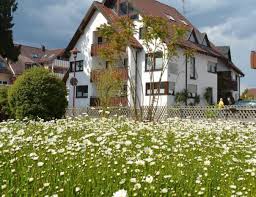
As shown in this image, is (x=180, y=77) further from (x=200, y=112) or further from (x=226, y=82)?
(x=200, y=112)

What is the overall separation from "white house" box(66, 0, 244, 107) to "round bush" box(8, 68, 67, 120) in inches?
760

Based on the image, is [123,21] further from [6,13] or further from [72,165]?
[6,13]

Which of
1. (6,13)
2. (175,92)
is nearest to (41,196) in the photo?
(175,92)

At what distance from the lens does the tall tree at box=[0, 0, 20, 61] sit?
4747cm

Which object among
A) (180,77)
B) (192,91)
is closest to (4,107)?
(180,77)

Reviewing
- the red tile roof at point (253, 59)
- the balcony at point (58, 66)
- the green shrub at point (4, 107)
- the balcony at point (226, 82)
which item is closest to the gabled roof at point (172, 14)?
the balcony at point (226, 82)

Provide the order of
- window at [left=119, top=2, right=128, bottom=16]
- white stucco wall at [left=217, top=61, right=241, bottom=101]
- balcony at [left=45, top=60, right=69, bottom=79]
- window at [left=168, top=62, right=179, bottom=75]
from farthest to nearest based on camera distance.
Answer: balcony at [left=45, top=60, right=69, bottom=79] < white stucco wall at [left=217, top=61, right=241, bottom=101] < window at [left=119, top=2, right=128, bottom=16] < window at [left=168, top=62, right=179, bottom=75]

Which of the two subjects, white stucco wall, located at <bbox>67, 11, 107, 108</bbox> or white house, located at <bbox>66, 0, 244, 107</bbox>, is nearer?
white house, located at <bbox>66, 0, 244, 107</bbox>

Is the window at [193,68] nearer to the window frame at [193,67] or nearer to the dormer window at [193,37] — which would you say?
the window frame at [193,67]

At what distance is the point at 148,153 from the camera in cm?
713

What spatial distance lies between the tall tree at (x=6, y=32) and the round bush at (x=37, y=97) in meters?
27.7

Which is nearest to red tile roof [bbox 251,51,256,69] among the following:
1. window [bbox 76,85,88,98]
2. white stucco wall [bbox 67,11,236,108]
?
white stucco wall [bbox 67,11,236,108]

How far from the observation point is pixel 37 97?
67.1 ft

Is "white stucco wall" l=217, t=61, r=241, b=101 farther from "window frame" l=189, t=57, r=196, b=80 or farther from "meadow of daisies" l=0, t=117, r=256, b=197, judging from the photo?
"meadow of daisies" l=0, t=117, r=256, b=197
